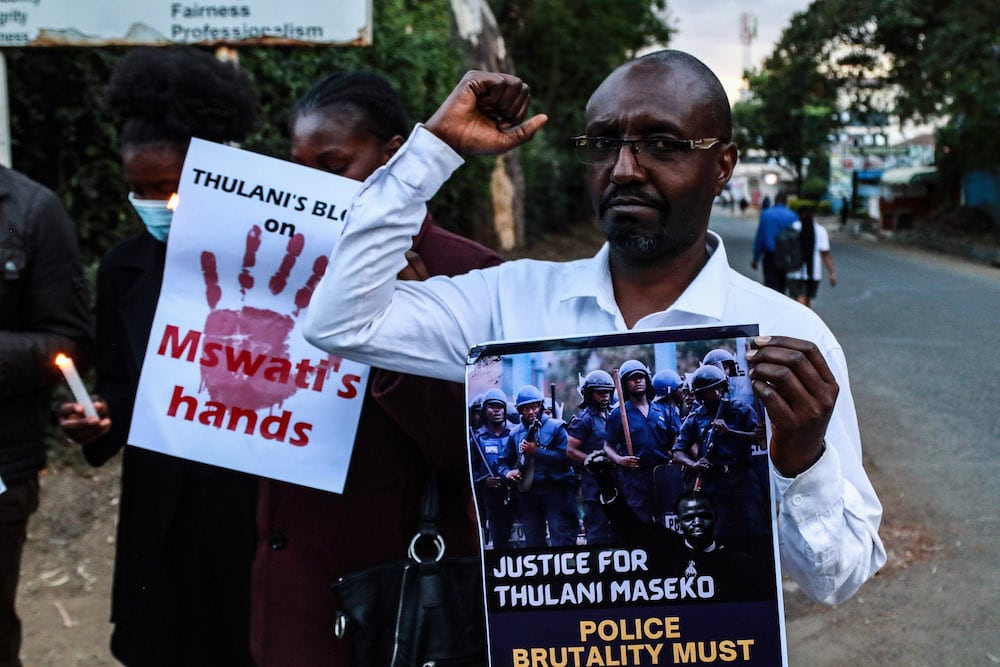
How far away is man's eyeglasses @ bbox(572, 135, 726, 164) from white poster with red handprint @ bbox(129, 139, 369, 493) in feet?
2.25

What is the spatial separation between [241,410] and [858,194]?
161ft

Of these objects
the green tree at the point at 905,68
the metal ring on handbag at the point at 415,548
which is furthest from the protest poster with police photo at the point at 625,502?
the green tree at the point at 905,68

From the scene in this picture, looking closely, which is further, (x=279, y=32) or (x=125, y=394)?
(x=279, y=32)

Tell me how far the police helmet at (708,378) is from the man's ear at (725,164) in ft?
1.34

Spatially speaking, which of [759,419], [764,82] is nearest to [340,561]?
[759,419]

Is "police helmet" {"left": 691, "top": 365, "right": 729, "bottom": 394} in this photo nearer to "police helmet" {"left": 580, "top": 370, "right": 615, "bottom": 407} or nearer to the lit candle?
"police helmet" {"left": 580, "top": 370, "right": 615, "bottom": 407}

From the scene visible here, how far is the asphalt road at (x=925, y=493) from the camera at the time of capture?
4.38 meters

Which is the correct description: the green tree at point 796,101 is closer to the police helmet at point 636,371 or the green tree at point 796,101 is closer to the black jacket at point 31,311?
the black jacket at point 31,311

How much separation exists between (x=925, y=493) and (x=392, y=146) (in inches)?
182

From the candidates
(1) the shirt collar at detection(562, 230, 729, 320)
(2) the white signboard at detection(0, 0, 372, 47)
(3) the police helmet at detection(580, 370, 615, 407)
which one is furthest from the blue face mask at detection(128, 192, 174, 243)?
(2) the white signboard at detection(0, 0, 372, 47)

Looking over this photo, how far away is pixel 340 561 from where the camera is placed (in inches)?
87.4

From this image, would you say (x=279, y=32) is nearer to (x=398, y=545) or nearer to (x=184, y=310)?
(x=184, y=310)

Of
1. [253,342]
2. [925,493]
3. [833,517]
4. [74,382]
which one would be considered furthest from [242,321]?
[925,493]

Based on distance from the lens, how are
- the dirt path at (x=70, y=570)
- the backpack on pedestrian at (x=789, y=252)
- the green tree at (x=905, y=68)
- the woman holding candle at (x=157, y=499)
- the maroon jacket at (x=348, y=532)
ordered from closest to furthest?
the maroon jacket at (x=348, y=532) → the woman holding candle at (x=157, y=499) → the dirt path at (x=70, y=570) → the backpack on pedestrian at (x=789, y=252) → the green tree at (x=905, y=68)
